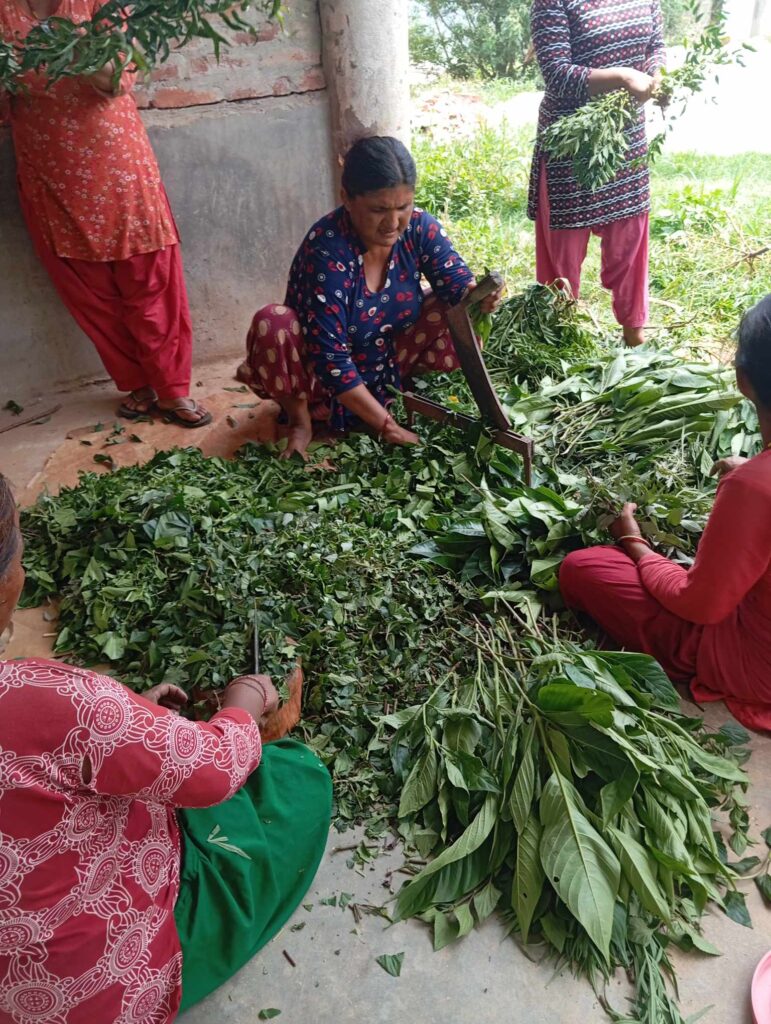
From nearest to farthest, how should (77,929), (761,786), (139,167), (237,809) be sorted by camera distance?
(77,929) → (237,809) → (761,786) → (139,167)

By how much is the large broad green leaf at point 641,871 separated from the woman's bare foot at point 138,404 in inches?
109

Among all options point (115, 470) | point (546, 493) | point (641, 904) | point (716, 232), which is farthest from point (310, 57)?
point (641, 904)

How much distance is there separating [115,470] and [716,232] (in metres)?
4.19

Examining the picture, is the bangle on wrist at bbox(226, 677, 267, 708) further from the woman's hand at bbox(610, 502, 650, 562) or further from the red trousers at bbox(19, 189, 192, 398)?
the red trousers at bbox(19, 189, 192, 398)

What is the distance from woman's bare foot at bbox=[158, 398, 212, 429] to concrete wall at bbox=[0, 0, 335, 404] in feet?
1.96

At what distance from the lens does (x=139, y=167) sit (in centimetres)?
308

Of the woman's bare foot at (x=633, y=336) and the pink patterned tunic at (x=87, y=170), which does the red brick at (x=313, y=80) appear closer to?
the pink patterned tunic at (x=87, y=170)

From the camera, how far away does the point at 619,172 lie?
339 centimetres

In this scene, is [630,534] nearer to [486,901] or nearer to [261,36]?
[486,901]

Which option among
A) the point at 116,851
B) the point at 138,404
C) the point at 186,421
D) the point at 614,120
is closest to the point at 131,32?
the point at 116,851

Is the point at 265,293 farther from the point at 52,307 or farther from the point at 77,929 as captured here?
the point at 77,929

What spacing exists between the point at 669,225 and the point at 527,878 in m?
4.90

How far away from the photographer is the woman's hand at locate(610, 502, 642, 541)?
7.48 feet

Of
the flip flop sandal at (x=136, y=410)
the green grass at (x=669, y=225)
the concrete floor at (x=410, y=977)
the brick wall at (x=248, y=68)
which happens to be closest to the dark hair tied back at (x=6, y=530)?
the concrete floor at (x=410, y=977)
